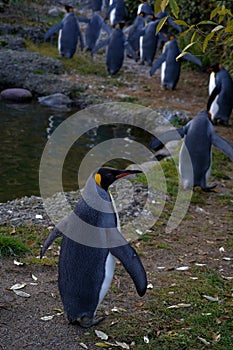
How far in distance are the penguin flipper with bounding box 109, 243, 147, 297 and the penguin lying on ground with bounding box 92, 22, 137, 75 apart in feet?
31.7

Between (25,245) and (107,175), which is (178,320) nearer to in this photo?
(107,175)

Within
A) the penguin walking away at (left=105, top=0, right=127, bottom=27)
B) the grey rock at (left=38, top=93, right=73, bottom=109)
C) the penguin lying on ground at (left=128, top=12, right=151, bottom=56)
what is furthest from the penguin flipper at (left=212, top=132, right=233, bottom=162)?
the penguin walking away at (left=105, top=0, right=127, bottom=27)

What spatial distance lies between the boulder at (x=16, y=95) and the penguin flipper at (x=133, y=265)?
789 cm

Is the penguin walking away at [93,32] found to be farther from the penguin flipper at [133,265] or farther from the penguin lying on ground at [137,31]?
the penguin flipper at [133,265]

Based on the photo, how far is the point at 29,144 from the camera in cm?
880

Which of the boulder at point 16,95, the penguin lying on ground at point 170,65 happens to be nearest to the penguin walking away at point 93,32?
the penguin lying on ground at point 170,65

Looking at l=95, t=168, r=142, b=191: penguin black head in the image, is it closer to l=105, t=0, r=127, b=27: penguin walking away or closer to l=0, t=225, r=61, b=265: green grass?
l=0, t=225, r=61, b=265: green grass

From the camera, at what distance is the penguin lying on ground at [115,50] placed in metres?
12.7

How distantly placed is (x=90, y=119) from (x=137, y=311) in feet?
22.6

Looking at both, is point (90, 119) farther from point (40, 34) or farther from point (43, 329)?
point (43, 329)

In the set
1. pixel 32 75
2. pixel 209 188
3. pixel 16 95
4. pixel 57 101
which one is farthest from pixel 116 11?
pixel 209 188

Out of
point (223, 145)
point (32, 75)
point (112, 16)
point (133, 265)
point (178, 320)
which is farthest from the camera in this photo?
point (112, 16)

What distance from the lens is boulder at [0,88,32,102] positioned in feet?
35.8

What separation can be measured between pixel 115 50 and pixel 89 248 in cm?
989
